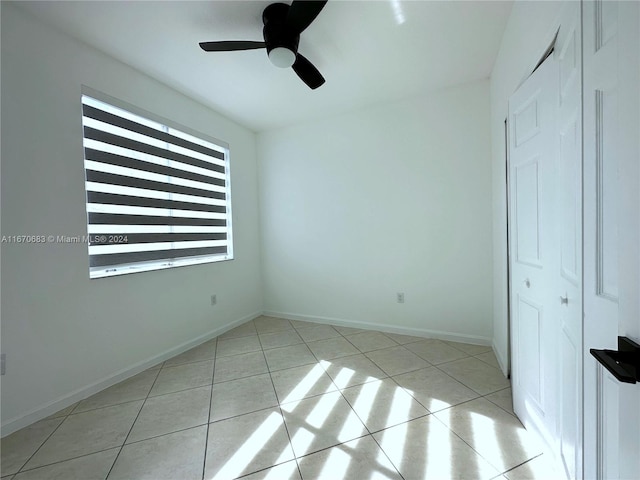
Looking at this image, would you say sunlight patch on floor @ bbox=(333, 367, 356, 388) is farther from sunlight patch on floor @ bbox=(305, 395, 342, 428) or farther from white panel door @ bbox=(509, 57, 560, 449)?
white panel door @ bbox=(509, 57, 560, 449)

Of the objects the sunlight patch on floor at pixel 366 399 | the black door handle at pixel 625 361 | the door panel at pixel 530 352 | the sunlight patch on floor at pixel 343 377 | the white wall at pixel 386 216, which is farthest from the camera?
the white wall at pixel 386 216

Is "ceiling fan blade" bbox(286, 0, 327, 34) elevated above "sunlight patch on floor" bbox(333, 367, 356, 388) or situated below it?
above

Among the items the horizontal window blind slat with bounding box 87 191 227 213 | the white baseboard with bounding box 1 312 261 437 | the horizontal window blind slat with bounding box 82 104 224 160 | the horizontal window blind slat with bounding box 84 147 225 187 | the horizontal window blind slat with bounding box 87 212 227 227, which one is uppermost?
the horizontal window blind slat with bounding box 82 104 224 160

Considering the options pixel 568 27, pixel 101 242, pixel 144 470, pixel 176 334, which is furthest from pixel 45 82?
pixel 568 27

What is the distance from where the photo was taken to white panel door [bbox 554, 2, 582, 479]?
91 centimetres

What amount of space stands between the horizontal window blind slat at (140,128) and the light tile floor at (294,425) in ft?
7.26

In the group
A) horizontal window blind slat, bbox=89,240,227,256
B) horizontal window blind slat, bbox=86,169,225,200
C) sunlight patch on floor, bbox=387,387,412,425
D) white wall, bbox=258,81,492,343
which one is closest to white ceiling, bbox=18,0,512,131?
white wall, bbox=258,81,492,343

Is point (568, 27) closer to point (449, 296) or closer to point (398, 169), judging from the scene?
point (398, 169)

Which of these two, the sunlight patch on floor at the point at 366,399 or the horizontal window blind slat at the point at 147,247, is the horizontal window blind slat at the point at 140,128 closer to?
the horizontal window blind slat at the point at 147,247

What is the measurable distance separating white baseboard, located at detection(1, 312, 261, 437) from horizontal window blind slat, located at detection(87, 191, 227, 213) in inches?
56.7

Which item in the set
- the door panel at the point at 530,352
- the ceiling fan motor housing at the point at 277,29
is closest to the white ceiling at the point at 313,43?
the ceiling fan motor housing at the point at 277,29

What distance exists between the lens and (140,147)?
97.7 inches

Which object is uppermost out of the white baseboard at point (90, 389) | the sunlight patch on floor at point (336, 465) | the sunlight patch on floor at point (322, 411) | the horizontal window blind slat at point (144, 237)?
the horizontal window blind slat at point (144, 237)

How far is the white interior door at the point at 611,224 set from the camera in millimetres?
532
